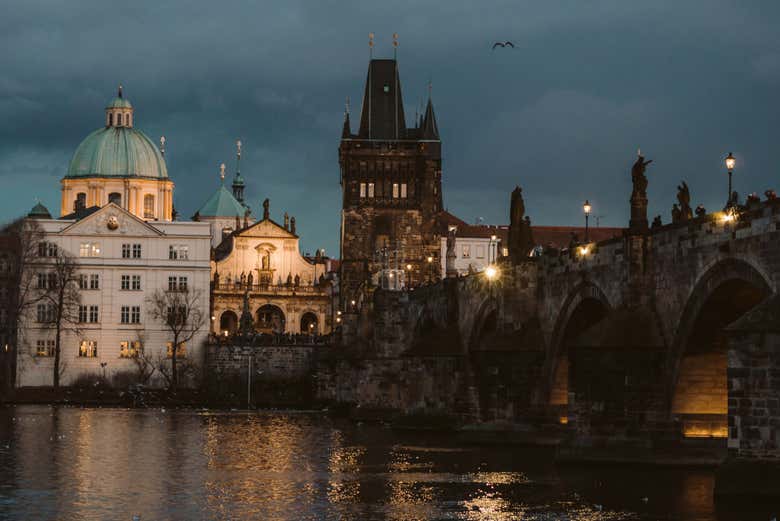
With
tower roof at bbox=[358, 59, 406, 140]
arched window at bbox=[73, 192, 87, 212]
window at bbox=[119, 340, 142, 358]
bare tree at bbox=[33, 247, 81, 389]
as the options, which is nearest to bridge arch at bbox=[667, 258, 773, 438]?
bare tree at bbox=[33, 247, 81, 389]

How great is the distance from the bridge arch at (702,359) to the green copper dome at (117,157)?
4635 inches

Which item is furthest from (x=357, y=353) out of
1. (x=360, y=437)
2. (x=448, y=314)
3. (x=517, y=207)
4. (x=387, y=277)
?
(x=517, y=207)

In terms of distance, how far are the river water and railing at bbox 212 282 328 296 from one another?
89.9 m

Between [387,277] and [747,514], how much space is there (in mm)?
81925

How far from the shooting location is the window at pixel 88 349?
4872 inches

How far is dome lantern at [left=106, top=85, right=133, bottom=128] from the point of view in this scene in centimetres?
16188

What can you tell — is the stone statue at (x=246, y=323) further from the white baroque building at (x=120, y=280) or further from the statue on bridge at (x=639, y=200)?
the statue on bridge at (x=639, y=200)

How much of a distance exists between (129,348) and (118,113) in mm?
44488

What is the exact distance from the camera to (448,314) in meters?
76.8

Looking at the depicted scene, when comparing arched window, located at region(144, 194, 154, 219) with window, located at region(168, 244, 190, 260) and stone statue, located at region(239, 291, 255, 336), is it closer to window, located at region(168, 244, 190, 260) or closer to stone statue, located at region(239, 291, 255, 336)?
stone statue, located at region(239, 291, 255, 336)

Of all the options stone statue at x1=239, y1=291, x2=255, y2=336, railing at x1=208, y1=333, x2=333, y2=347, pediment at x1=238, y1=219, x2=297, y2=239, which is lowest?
railing at x1=208, y1=333, x2=333, y2=347

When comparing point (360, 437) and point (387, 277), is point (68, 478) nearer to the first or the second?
point (360, 437)

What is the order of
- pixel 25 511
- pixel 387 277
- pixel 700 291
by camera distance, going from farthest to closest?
pixel 387 277
pixel 700 291
pixel 25 511

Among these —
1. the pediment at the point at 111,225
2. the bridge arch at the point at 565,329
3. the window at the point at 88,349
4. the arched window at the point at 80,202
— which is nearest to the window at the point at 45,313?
the window at the point at 88,349
